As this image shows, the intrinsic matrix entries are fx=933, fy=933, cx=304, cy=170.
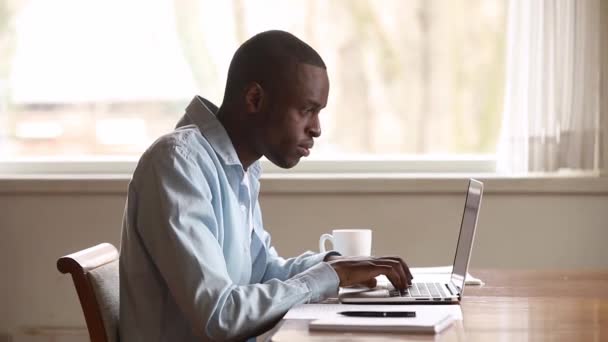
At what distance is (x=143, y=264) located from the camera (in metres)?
1.60

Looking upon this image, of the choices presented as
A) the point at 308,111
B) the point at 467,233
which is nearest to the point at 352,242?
the point at 467,233

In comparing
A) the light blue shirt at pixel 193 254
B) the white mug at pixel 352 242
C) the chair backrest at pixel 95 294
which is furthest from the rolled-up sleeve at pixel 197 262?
the white mug at pixel 352 242

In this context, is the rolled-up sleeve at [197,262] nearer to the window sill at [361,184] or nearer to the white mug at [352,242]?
the white mug at [352,242]

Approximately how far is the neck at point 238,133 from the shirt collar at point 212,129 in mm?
24

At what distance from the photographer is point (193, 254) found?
148 cm

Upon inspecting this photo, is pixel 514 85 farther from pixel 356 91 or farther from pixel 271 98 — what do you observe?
pixel 271 98

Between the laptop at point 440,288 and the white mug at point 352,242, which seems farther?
the white mug at point 352,242

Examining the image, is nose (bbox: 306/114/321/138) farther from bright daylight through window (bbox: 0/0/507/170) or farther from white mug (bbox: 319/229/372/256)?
bright daylight through window (bbox: 0/0/507/170)

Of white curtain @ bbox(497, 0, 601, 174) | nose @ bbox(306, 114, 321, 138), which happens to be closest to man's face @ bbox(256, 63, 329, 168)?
nose @ bbox(306, 114, 321, 138)

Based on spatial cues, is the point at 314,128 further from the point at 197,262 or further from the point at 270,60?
the point at 197,262

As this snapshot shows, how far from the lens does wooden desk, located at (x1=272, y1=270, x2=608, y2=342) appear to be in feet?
4.23

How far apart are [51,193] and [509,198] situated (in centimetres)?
155

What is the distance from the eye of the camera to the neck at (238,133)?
5.89ft

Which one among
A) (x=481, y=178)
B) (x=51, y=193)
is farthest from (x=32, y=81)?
(x=481, y=178)
